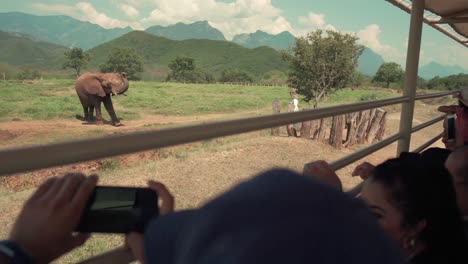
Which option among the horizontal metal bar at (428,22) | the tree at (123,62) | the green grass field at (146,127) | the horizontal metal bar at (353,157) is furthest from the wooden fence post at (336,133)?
the tree at (123,62)

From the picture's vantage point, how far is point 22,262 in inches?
21.8

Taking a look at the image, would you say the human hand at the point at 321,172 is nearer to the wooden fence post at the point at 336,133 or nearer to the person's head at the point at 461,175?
the person's head at the point at 461,175

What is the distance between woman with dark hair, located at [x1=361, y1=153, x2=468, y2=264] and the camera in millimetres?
1000

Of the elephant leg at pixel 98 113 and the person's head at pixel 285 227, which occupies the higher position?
the person's head at pixel 285 227

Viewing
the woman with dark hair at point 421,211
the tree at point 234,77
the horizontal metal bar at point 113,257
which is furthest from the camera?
the tree at point 234,77

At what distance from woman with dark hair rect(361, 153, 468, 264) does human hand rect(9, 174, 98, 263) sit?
0.67 meters

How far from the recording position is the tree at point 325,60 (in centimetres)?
2408

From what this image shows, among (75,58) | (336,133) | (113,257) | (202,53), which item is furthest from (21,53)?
(113,257)

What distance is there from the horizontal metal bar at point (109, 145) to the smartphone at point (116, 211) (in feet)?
0.32

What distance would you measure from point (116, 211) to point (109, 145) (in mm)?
152

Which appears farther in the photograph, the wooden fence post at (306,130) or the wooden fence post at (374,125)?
the wooden fence post at (374,125)

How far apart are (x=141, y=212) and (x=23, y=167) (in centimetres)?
18

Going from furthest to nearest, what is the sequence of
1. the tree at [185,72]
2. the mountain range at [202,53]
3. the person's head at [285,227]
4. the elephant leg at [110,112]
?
the mountain range at [202,53] → the tree at [185,72] → the elephant leg at [110,112] → the person's head at [285,227]

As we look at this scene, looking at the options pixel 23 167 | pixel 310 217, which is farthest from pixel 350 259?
pixel 23 167
